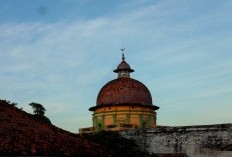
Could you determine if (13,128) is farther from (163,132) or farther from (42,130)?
(163,132)

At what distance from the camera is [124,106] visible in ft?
104

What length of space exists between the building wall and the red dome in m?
0.46

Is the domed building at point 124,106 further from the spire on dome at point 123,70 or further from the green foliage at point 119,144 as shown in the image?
the green foliage at point 119,144

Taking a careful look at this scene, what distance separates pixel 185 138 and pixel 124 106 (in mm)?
7888

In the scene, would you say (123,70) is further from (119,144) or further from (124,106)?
(119,144)

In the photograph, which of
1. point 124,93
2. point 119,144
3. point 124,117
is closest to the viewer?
point 119,144

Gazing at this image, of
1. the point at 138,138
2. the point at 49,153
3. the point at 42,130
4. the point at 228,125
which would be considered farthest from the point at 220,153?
the point at 49,153

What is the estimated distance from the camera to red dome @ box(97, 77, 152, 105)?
3188cm

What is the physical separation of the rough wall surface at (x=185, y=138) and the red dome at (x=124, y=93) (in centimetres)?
650

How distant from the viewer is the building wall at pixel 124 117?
102 feet

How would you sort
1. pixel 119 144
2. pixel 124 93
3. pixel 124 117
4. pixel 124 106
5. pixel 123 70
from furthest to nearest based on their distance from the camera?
pixel 123 70, pixel 124 93, pixel 124 106, pixel 124 117, pixel 119 144

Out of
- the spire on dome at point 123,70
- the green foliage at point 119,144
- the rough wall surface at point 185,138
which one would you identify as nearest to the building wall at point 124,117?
the spire on dome at point 123,70

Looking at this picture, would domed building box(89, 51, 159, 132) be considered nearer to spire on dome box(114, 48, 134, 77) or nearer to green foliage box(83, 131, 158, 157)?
spire on dome box(114, 48, 134, 77)

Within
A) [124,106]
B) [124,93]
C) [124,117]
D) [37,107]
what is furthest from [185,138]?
[37,107]
